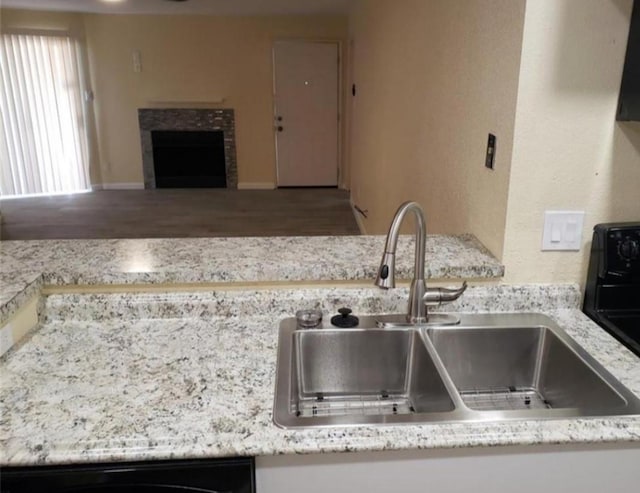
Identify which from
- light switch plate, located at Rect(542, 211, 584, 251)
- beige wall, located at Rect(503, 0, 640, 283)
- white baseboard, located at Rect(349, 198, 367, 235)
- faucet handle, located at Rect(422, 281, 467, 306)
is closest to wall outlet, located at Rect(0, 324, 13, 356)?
faucet handle, located at Rect(422, 281, 467, 306)

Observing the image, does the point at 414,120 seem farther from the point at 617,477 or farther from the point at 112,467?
the point at 112,467

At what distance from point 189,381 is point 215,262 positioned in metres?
0.44

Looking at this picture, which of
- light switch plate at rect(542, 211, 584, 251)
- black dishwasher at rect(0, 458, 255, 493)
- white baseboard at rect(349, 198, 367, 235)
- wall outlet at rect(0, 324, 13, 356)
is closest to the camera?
black dishwasher at rect(0, 458, 255, 493)

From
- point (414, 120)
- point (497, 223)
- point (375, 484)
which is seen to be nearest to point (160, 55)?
point (414, 120)

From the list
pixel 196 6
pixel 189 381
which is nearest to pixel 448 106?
pixel 189 381

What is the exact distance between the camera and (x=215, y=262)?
1487 millimetres

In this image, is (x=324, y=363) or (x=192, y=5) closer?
(x=324, y=363)

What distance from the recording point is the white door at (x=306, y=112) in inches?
283

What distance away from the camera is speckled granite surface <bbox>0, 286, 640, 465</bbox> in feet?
Result: 3.05

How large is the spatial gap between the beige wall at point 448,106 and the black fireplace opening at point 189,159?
4.13m

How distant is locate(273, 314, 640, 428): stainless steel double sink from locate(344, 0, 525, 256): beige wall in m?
0.28

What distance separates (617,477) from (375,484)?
19.3 inches

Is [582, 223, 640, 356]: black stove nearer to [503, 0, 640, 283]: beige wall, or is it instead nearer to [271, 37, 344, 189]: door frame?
[503, 0, 640, 283]: beige wall

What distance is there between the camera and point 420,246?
1297 mm
